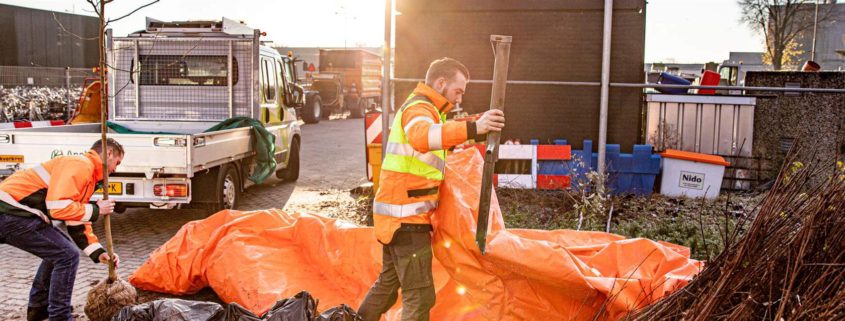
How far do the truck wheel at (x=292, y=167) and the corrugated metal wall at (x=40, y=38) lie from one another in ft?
78.5

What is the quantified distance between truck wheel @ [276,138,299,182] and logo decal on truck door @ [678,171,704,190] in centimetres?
610

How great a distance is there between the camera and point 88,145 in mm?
7754

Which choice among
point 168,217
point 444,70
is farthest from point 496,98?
point 168,217

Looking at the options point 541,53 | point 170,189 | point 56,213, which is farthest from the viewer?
point 541,53

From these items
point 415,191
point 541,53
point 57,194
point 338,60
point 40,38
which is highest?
point 40,38

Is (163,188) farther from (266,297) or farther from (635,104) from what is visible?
(635,104)

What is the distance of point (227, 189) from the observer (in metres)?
8.76

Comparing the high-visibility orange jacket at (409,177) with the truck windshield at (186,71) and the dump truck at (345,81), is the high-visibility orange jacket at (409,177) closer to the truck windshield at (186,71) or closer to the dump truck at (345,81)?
the truck windshield at (186,71)

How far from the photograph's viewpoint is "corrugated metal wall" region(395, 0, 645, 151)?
32.3 ft

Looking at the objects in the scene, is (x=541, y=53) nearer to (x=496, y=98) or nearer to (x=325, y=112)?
(x=496, y=98)

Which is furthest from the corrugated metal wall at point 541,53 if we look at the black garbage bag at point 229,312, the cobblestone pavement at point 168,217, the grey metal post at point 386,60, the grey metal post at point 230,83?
the black garbage bag at point 229,312

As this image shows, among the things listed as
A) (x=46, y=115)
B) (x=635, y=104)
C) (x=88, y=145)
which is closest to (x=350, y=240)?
(x=88, y=145)

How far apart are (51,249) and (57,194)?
403 mm

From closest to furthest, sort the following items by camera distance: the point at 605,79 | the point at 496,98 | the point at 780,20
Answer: the point at 496,98 → the point at 605,79 → the point at 780,20
